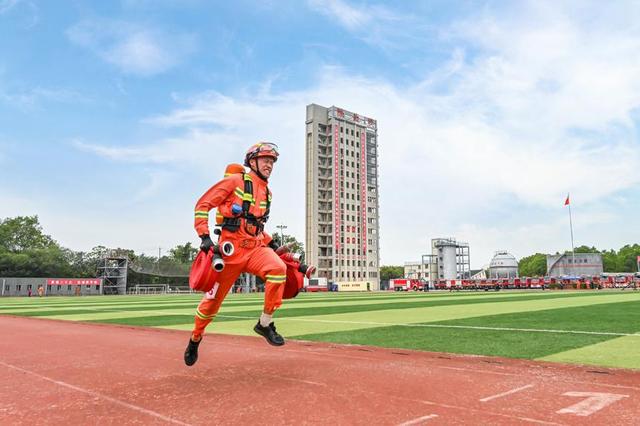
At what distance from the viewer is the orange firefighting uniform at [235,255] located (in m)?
5.99

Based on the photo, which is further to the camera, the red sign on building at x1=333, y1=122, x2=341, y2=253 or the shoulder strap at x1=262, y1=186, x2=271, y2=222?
the red sign on building at x1=333, y1=122, x2=341, y2=253

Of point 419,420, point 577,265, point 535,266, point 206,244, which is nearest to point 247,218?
point 206,244

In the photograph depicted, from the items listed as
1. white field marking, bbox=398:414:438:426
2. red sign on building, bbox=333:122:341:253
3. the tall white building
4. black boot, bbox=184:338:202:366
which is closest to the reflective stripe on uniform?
black boot, bbox=184:338:202:366

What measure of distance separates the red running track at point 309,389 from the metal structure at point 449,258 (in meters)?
125

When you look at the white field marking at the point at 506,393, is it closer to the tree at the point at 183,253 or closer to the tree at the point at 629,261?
the tree at the point at 183,253

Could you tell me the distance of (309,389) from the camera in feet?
16.5

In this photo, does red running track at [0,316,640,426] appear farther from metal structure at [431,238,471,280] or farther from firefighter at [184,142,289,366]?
metal structure at [431,238,471,280]

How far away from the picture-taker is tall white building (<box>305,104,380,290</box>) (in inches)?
4156

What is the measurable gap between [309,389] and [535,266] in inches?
6882

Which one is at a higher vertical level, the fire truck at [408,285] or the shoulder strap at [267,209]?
the shoulder strap at [267,209]

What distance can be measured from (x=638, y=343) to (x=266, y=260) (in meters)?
6.76

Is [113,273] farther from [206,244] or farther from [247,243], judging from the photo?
[206,244]

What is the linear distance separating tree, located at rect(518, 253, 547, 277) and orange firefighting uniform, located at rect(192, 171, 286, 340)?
169701 millimetres

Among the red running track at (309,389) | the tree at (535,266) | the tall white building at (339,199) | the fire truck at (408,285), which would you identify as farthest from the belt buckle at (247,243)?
the tree at (535,266)
